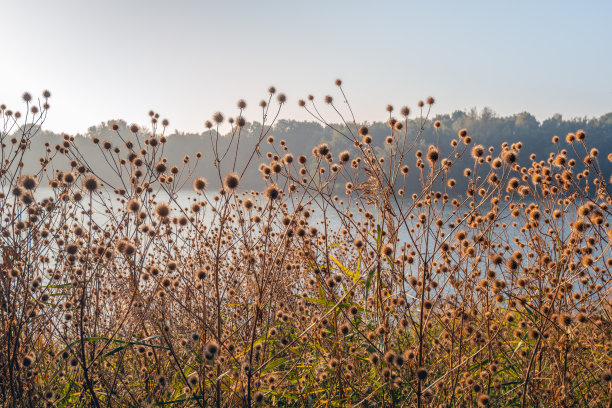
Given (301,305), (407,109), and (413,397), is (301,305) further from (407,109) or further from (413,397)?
(407,109)

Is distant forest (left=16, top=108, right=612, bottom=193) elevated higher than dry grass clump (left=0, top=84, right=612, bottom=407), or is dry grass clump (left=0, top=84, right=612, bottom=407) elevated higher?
distant forest (left=16, top=108, right=612, bottom=193)

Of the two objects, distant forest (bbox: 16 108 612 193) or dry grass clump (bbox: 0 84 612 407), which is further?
distant forest (bbox: 16 108 612 193)

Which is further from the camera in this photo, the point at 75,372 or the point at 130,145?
the point at 130,145

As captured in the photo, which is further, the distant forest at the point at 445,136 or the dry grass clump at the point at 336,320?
the distant forest at the point at 445,136

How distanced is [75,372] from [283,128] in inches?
2198

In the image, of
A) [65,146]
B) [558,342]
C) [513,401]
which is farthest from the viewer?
[65,146]

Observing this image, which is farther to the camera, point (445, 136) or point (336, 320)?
point (445, 136)

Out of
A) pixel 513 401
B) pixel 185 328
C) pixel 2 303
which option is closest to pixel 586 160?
pixel 513 401

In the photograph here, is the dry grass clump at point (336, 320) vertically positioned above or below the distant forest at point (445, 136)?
below

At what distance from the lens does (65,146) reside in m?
3.50

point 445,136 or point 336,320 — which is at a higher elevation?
point 445,136

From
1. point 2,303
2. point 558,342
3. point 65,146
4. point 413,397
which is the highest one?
point 65,146

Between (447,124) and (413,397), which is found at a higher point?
(447,124)

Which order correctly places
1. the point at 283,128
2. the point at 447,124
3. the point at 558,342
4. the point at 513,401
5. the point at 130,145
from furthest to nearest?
the point at 447,124 < the point at 283,128 < the point at 130,145 < the point at 513,401 < the point at 558,342
